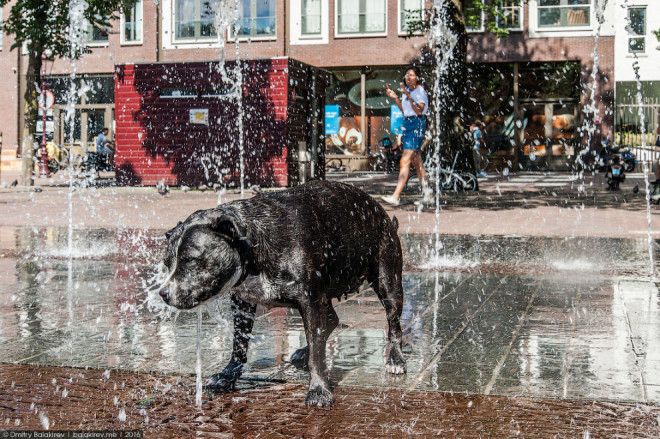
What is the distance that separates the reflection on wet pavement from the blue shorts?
5.40m

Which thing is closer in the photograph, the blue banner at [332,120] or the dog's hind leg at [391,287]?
the dog's hind leg at [391,287]

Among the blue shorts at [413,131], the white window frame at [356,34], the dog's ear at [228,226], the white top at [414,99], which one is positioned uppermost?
the white window frame at [356,34]

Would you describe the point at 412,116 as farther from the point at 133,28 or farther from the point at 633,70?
the point at 133,28

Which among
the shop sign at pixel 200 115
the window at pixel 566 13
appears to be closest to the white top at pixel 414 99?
the shop sign at pixel 200 115

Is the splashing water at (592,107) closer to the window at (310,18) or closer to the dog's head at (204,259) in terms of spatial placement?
the window at (310,18)

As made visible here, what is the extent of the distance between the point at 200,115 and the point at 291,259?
2146cm

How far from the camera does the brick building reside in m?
37.2

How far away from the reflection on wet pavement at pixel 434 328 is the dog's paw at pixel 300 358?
39 mm

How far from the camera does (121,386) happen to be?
4398 millimetres

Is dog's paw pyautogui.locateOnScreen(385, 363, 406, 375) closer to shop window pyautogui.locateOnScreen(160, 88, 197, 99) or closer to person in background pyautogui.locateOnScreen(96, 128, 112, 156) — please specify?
shop window pyautogui.locateOnScreen(160, 88, 197, 99)

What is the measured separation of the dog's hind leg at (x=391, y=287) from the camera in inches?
183

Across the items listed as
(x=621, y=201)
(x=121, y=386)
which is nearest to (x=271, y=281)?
(x=121, y=386)

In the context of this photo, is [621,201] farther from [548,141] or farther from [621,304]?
[548,141]

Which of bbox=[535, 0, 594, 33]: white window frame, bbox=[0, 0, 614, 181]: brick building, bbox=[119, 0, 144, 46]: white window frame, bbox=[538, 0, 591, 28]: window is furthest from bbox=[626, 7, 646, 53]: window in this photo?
bbox=[119, 0, 144, 46]: white window frame
